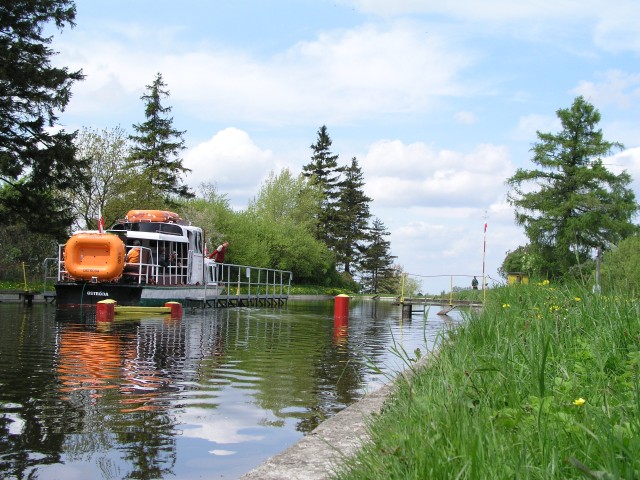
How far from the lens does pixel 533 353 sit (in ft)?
16.4

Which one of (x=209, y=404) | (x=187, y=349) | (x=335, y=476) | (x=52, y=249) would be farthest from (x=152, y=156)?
(x=335, y=476)

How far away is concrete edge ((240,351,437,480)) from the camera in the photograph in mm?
4590

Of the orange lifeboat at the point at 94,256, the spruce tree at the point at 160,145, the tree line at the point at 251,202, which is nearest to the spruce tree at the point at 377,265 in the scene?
the tree line at the point at 251,202

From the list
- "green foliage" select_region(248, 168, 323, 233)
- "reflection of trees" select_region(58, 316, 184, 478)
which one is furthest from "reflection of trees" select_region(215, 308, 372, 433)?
"green foliage" select_region(248, 168, 323, 233)

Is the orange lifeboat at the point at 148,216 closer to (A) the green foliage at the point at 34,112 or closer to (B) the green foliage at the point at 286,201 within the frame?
(A) the green foliage at the point at 34,112

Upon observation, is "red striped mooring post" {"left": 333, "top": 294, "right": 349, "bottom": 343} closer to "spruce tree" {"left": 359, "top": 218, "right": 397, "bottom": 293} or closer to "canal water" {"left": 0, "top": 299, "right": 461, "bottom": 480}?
"canal water" {"left": 0, "top": 299, "right": 461, "bottom": 480}

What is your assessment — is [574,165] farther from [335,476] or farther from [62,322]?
[335,476]

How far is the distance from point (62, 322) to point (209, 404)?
13.0 metres

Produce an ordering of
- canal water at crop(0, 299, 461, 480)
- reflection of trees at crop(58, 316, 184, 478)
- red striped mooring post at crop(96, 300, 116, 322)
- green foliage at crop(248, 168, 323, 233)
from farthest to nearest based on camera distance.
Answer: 1. green foliage at crop(248, 168, 323, 233)
2. red striped mooring post at crop(96, 300, 116, 322)
3. reflection of trees at crop(58, 316, 184, 478)
4. canal water at crop(0, 299, 461, 480)

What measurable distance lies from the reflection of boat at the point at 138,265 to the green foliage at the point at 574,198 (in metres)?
27.3

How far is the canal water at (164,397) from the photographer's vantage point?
5.85 metres

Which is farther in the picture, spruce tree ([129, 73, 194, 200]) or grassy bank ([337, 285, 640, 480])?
spruce tree ([129, 73, 194, 200])

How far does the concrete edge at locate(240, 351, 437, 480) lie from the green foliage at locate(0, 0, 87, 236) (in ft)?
90.3

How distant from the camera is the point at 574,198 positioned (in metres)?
50.8
